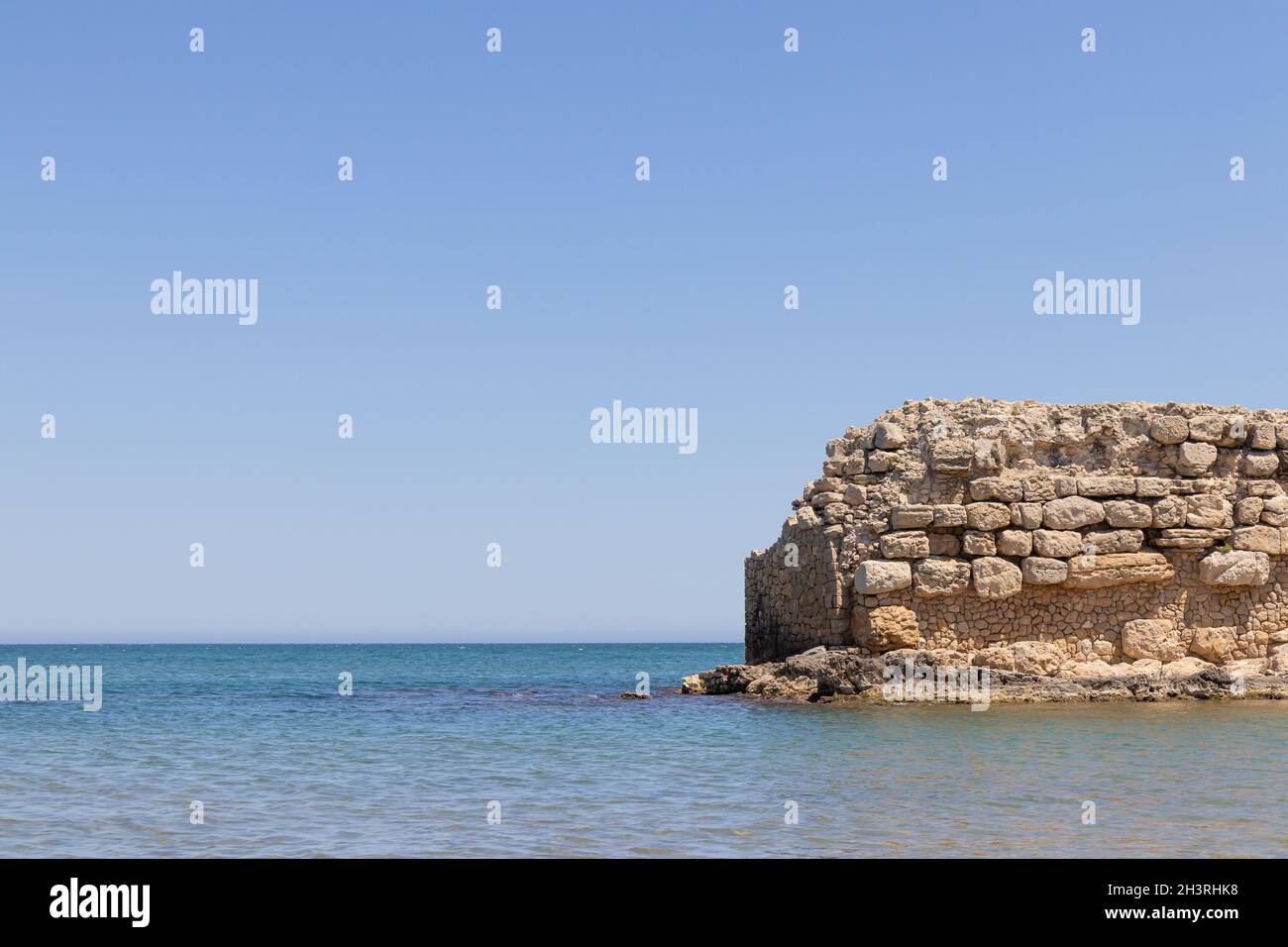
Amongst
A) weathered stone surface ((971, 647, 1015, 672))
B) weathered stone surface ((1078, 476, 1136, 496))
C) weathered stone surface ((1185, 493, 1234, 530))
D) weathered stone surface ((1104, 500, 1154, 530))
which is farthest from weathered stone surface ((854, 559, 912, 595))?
weathered stone surface ((1185, 493, 1234, 530))

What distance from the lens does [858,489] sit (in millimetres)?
20797

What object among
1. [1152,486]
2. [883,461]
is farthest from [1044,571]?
[883,461]

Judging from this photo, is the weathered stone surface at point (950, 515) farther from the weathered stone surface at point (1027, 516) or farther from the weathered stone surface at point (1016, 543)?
the weathered stone surface at point (1027, 516)

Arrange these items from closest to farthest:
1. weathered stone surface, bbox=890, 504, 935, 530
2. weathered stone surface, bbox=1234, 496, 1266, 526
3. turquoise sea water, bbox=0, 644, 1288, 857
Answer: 1. turquoise sea water, bbox=0, 644, 1288, 857
2. weathered stone surface, bbox=890, 504, 935, 530
3. weathered stone surface, bbox=1234, 496, 1266, 526

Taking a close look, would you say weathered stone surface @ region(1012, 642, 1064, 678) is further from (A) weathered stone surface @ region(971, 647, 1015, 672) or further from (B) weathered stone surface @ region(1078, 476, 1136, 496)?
(B) weathered stone surface @ region(1078, 476, 1136, 496)

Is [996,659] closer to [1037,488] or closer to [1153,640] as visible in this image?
[1153,640]

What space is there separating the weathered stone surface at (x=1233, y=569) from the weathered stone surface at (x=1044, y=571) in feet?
8.15

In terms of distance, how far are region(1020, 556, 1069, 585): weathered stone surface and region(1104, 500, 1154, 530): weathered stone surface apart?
1.17 meters

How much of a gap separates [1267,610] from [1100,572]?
3.23m

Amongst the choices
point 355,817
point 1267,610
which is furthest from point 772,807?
point 1267,610

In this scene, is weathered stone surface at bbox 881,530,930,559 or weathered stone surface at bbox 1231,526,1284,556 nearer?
weathered stone surface at bbox 881,530,930,559

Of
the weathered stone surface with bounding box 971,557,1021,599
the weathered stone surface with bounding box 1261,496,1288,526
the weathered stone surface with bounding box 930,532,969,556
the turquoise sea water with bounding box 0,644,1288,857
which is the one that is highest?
the weathered stone surface with bounding box 1261,496,1288,526

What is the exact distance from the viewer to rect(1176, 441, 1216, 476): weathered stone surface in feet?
67.7
